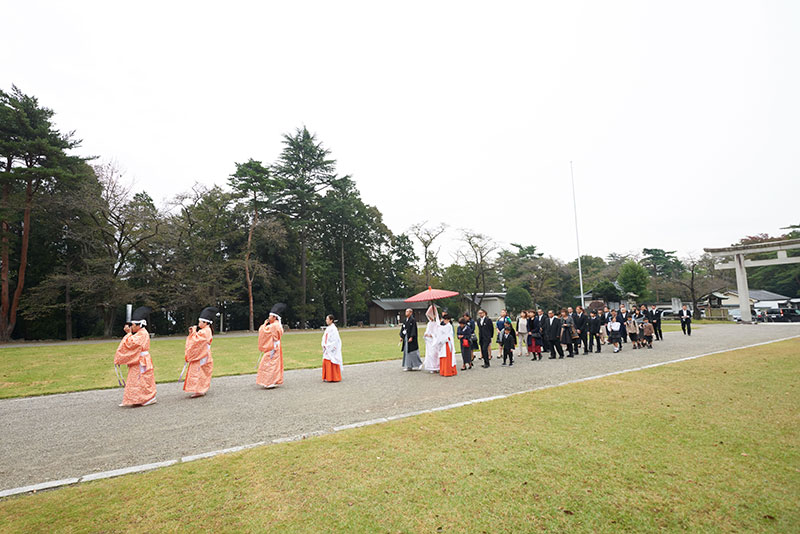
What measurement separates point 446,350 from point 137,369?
729cm

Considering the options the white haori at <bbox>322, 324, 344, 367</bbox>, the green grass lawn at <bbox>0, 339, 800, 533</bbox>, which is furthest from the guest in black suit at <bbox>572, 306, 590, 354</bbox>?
the white haori at <bbox>322, 324, 344, 367</bbox>

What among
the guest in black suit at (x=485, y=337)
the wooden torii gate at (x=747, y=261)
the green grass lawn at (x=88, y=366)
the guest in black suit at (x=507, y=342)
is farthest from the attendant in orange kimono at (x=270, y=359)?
the wooden torii gate at (x=747, y=261)

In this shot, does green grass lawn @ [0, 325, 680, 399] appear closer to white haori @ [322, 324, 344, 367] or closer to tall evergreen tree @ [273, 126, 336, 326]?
white haori @ [322, 324, 344, 367]

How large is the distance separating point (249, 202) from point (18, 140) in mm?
15912

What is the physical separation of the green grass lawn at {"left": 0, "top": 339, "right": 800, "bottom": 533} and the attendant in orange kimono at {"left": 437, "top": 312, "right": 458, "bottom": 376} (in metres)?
4.72

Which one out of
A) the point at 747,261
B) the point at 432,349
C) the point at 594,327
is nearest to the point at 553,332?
the point at 594,327

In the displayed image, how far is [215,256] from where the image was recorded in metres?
34.8

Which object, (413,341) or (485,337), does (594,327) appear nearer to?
(485,337)

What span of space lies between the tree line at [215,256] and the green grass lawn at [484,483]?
1134 inches

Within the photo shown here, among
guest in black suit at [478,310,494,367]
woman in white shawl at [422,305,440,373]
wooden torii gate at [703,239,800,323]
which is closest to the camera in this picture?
woman in white shawl at [422,305,440,373]

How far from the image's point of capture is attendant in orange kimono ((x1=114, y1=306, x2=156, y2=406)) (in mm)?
7738

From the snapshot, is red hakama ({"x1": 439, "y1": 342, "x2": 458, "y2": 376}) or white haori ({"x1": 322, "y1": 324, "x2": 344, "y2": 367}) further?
red hakama ({"x1": 439, "y1": 342, "x2": 458, "y2": 376})

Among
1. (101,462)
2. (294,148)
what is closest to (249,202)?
(294,148)

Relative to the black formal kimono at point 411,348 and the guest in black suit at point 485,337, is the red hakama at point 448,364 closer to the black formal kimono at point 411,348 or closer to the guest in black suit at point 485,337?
the black formal kimono at point 411,348
